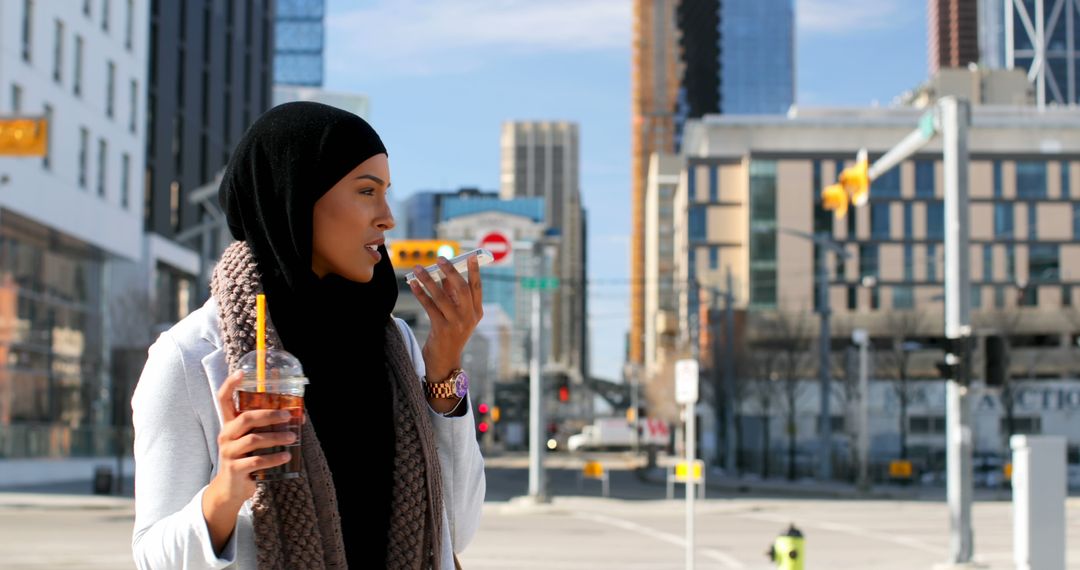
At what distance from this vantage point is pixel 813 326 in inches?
3492

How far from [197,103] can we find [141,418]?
60294 mm

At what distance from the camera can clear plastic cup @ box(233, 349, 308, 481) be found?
7.44 ft

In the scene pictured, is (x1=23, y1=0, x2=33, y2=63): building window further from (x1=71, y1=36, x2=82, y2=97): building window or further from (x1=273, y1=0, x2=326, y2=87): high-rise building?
(x1=273, y1=0, x2=326, y2=87): high-rise building

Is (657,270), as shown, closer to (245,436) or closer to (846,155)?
(846,155)

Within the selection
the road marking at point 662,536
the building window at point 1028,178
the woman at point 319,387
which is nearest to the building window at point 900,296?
the building window at point 1028,178

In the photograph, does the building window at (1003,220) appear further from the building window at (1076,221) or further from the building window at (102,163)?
the building window at (102,163)

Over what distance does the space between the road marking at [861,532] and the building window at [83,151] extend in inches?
1051

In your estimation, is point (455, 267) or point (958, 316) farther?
point (958, 316)

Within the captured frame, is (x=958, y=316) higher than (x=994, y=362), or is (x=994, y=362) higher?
(x=958, y=316)

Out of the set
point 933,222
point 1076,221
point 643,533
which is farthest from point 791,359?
point 643,533

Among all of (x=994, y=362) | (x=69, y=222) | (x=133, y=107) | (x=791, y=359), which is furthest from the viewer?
(x=791, y=359)

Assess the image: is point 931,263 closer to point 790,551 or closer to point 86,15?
point 86,15

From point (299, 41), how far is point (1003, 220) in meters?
99.8

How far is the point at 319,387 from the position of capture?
2.73 metres
